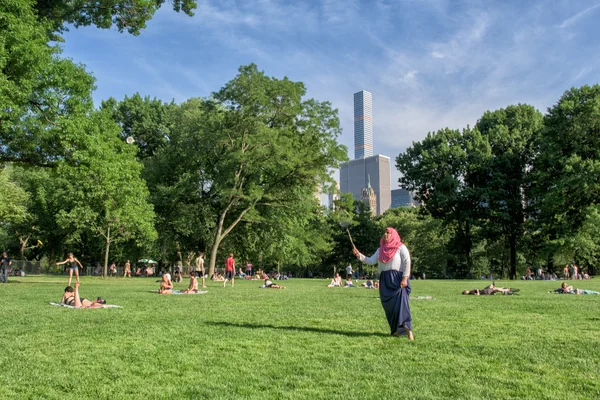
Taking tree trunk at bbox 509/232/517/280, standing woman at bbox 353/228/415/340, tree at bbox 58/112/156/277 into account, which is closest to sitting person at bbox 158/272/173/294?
tree at bbox 58/112/156/277

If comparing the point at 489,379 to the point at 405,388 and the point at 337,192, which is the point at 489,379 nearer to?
the point at 405,388

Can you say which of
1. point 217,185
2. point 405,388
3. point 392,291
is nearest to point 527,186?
point 217,185

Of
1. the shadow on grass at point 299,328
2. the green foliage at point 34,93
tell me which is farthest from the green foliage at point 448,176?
the shadow on grass at point 299,328

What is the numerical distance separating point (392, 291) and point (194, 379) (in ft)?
13.9

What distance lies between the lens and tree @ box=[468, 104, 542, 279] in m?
47.7

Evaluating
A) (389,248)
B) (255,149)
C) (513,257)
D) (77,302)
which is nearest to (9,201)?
(255,149)

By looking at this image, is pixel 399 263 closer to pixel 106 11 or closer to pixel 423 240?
pixel 106 11

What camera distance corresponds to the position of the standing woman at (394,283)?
7.99 meters

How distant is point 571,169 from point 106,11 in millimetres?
35645

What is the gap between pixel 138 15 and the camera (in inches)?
818

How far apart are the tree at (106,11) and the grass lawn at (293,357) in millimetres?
15107

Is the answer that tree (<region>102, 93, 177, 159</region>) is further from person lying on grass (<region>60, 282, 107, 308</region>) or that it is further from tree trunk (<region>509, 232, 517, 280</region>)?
tree trunk (<region>509, 232, 517, 280</region>)

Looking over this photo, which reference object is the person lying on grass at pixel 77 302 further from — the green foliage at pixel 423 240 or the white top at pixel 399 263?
the green foliage at pixel 423 240

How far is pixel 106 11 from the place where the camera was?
20.8 meters
